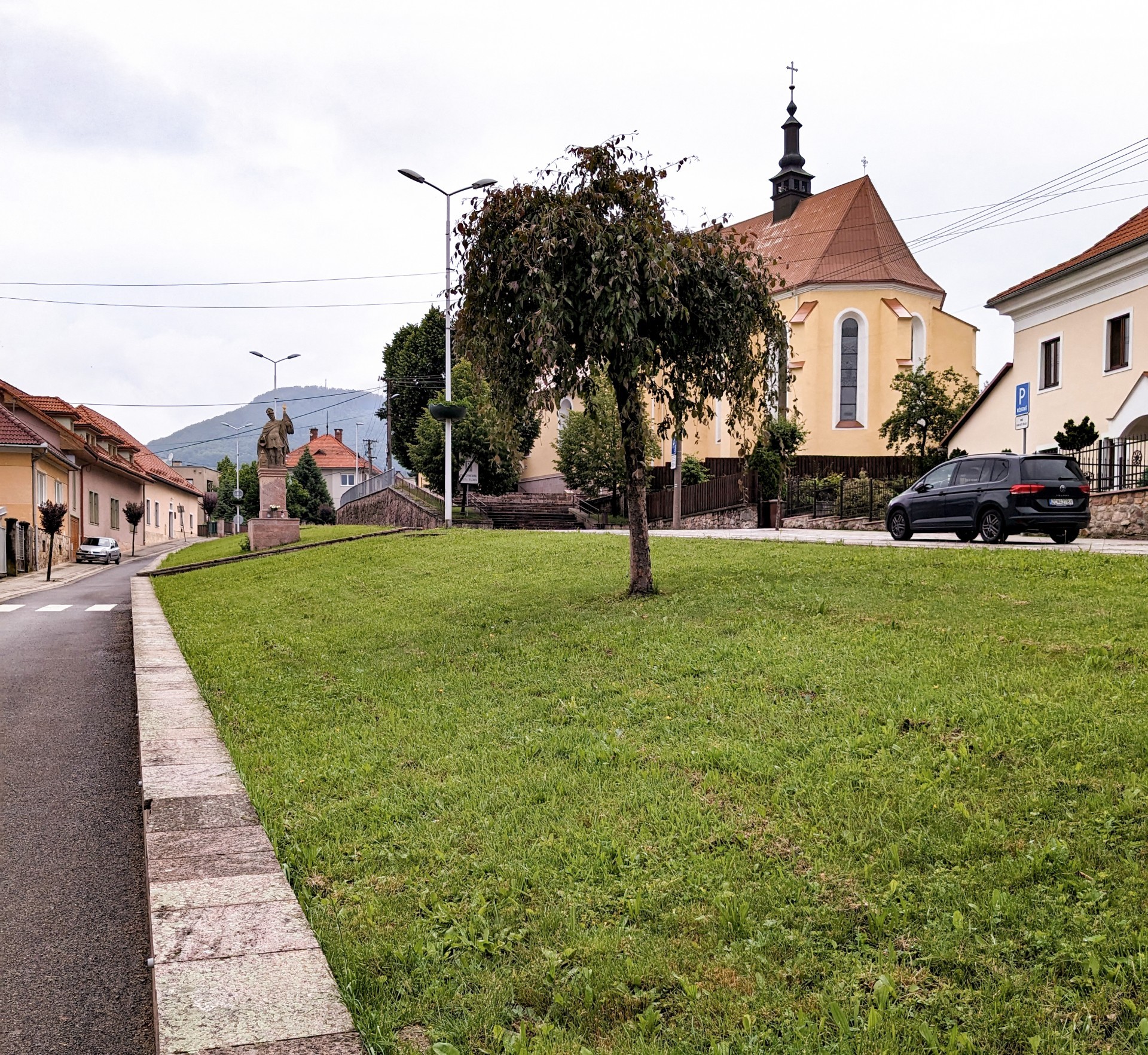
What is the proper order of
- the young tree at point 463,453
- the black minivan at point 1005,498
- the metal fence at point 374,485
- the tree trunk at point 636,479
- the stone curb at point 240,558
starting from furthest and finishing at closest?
the metal fence at point 374,485, the young tree at point 463,453, the stone curb at point 240,558, the black minivan at point 1005,498, the tree trunk at point 636,479

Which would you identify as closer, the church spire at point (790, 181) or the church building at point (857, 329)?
the church building at point (857, 329)

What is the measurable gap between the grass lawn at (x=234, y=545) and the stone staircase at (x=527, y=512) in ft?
23.7

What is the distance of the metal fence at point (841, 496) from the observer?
29031mm

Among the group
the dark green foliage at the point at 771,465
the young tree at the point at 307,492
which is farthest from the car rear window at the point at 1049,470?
the young tree at the point at 307,492

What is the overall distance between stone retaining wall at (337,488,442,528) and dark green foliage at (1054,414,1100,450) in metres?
20.0

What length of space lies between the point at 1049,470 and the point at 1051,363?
14892mm

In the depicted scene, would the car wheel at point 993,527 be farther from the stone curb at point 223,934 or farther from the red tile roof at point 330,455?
the red tile roof at point 330,455

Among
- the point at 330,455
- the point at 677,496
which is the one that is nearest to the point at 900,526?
the point at 677,496

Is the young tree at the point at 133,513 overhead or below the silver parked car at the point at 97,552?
overhead

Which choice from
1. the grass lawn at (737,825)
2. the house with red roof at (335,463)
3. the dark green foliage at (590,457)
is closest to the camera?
the grass lawn at (737,825)

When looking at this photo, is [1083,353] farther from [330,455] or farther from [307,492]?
[330,455]

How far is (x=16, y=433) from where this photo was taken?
37094 millimetres

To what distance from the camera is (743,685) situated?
630cm

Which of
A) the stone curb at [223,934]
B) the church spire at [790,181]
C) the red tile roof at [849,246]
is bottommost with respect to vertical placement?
the stone curb at [223,934]
